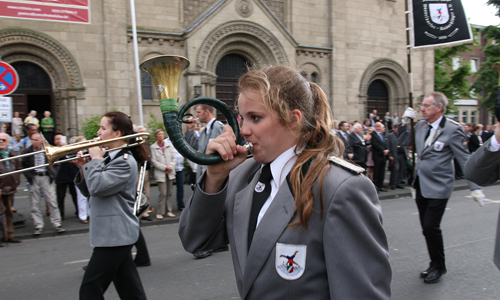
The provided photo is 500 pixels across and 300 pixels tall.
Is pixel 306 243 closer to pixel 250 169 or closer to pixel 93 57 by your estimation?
pixel 250 169

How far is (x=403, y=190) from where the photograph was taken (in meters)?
11.8

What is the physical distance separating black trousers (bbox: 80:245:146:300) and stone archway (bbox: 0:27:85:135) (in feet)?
39.5

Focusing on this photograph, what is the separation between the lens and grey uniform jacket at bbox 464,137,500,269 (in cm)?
260

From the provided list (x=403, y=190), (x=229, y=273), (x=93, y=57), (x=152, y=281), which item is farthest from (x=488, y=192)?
(x=93, y=57)

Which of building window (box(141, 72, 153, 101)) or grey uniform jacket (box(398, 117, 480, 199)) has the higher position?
building window (box(141, 72, 153, 101))

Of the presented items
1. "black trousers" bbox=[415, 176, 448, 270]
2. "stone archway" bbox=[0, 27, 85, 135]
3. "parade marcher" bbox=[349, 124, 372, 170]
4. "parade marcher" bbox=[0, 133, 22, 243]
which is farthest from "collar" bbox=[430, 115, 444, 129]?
"stone archway" bbox=[0, 27, 85, 135]

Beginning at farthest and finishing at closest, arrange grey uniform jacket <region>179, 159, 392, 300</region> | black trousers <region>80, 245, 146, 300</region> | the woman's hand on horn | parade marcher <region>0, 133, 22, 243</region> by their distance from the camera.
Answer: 1. parade marcher <region>0, 133, 22, 243</region>
2. black trousers <region>80, 245, 146, 300</region>
3. the woman's hand on horn
4. grey uniform jacket <region>179, 159, 392, 300</region>

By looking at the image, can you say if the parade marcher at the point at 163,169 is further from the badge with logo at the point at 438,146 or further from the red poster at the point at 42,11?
the red poster at the point at 42,11

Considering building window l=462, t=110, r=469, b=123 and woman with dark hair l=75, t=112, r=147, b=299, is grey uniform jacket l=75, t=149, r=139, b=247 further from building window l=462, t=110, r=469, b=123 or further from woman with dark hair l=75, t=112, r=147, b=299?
building window l=462, t=110, r=469, b=123

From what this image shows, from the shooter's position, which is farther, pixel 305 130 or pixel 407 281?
pixel 407 281

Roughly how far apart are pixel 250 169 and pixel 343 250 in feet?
2.24

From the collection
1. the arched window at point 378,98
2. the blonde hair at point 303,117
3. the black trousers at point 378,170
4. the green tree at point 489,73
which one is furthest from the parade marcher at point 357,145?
the green tree at point 489,73

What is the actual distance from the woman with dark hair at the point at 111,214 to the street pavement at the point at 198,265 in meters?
1.21

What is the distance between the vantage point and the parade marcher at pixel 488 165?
2561 millimetres
